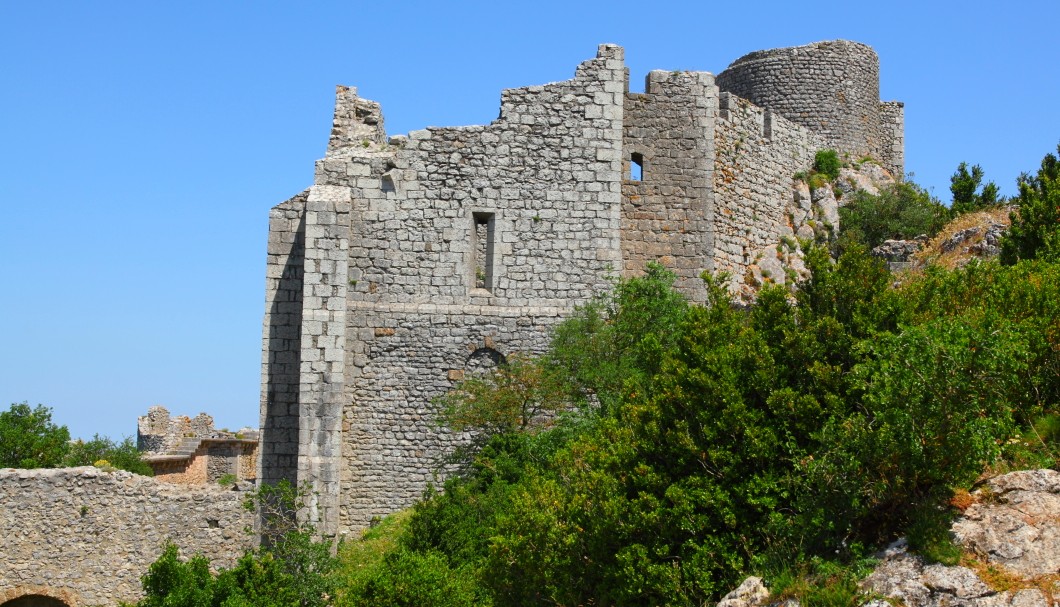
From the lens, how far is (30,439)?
30.4m

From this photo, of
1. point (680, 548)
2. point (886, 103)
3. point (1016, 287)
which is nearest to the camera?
point (680, 548)

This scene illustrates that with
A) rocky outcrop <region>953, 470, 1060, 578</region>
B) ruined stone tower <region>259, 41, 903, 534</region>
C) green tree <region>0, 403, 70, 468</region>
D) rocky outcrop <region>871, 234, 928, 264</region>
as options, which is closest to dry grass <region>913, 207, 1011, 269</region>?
rocky outcrop <region>871, 234, 928, 264</region>

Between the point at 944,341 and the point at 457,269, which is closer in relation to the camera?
the point at 944,341

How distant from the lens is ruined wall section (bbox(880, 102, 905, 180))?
29.2 m

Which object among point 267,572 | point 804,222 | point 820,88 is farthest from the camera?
point 820,88

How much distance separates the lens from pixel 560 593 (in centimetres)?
1355

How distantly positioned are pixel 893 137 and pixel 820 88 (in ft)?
8.30

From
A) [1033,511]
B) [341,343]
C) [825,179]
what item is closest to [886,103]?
[825,179]

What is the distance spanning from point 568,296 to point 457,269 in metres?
1.94

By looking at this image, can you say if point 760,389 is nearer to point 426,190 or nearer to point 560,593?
point 560,593

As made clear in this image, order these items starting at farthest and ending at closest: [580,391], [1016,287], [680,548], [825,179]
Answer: [825,179] < [580,391] < [1016,287] < [680,548]

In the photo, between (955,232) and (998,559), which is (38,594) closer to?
(998,559)

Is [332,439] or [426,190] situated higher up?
[426,190]

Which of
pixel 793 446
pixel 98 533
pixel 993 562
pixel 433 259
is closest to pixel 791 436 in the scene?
pixel 793 446
